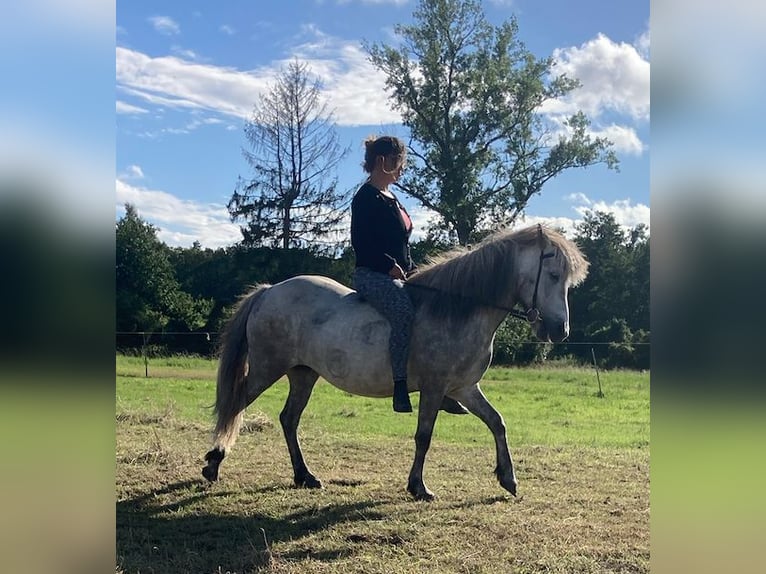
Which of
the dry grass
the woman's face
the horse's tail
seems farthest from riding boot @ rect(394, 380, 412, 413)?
the woman's face

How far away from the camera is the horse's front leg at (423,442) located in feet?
14.5

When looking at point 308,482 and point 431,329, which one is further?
point 308,482

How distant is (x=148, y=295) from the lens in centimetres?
1816

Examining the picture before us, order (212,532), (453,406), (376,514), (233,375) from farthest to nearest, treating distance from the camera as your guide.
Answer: (233,375) → (453,406) → (376,514) → (212,532)

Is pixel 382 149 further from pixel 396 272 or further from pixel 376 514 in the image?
pixel 376 514

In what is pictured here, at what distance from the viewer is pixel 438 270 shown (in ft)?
15.5

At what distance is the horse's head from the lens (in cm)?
418

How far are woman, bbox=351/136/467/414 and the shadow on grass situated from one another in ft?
3.50

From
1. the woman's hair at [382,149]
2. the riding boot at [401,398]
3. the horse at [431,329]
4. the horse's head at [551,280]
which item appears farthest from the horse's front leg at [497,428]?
the woman's hair at [382,149]

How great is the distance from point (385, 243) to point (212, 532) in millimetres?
2395

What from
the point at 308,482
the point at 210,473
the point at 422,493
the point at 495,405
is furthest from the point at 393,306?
the point at 495,405

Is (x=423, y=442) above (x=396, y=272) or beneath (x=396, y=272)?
beneath

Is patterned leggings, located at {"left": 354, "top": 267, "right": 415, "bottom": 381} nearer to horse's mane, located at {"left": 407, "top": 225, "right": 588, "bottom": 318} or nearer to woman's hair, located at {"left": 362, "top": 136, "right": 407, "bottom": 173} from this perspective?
horse's mane, located at {"left": 407, "top": 225, "right": 588, "bottom": 318}
